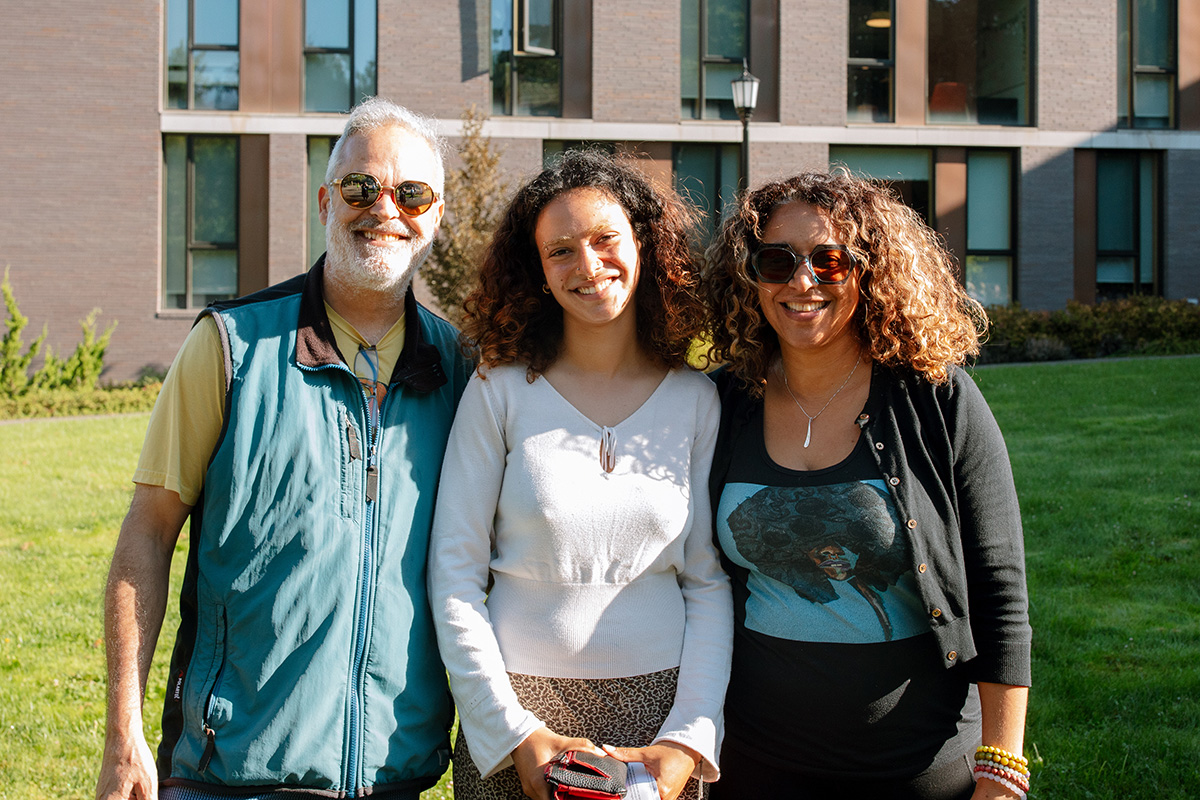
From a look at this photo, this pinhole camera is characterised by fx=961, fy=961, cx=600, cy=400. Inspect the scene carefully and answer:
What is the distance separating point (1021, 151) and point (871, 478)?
20.1 metres

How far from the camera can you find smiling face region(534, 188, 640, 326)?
2666 millimetres

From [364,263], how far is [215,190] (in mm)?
18495

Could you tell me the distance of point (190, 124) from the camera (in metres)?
19.0

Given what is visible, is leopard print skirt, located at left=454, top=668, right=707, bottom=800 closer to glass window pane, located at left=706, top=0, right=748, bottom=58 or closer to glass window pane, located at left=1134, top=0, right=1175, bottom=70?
glass window pane, located at left=706, top=0, right=748, bottom=58

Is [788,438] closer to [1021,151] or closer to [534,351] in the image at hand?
[534,351]

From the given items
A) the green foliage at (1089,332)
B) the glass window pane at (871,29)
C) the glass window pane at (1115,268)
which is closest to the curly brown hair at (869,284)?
the green foliage at (1089,332)

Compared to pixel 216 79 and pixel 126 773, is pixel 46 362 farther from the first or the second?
pixel 126 773

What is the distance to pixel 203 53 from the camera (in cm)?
1903

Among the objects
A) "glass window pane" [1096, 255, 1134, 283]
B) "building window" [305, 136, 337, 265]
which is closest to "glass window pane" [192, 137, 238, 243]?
"building window" [305, 136, 337, 265]

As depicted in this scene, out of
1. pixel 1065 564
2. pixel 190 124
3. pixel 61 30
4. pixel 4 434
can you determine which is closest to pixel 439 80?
pixel 190 124

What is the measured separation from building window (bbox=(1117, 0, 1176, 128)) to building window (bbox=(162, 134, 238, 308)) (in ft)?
61.0

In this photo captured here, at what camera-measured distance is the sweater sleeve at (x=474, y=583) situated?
2.39m

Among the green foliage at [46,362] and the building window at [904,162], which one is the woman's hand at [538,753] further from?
the building window at [904,162]

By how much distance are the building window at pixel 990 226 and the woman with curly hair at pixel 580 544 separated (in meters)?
19.3
